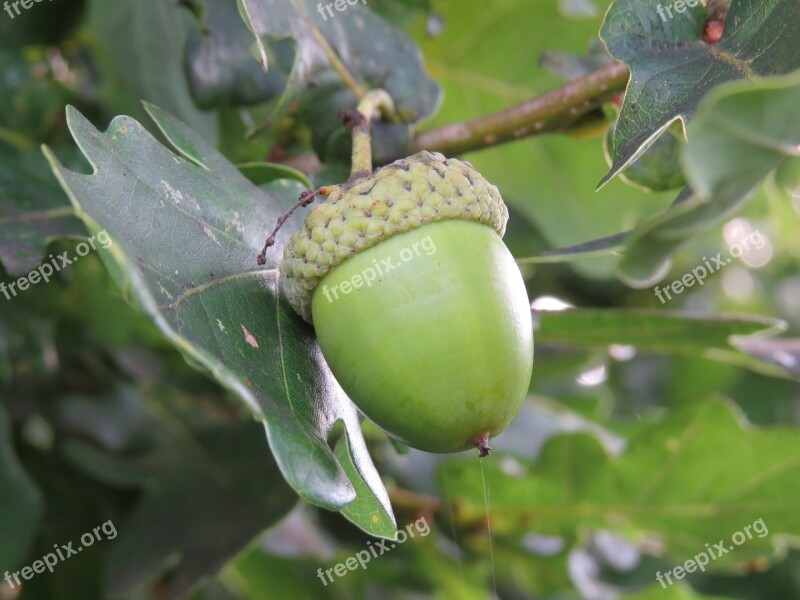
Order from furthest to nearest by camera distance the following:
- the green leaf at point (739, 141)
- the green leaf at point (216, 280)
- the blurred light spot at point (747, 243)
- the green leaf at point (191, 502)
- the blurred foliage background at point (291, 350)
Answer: the blurred light spot at point (747, 243), the green leaf at point (191, 502), the blurred foliage background at point (291, 350), the green leaf at point (216, 280), the green leaf at point (739, 141)

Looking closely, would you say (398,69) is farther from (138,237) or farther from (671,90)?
(138,237)

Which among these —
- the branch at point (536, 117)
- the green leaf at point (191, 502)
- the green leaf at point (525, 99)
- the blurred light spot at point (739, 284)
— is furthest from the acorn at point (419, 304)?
the blurred light spot at point (739, 284)

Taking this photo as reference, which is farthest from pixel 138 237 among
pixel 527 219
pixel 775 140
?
pixel 527 219

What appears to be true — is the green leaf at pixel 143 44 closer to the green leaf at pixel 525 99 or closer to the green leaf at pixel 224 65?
the green leaf at pixel 224 65

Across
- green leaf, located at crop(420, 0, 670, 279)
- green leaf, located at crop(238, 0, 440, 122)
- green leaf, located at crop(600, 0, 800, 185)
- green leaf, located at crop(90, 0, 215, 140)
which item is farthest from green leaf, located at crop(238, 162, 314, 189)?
green leaf, located at crop(420, 0, 670, 279)

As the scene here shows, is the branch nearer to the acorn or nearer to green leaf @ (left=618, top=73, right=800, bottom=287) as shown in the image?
the acorn

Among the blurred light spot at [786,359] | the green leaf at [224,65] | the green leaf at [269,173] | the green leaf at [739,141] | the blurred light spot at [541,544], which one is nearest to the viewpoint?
the green leaf at [739,141]
